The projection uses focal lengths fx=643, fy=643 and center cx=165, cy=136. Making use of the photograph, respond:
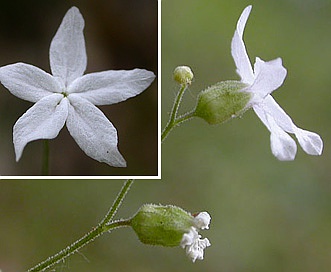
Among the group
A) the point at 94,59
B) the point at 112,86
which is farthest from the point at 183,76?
the point at 94,59

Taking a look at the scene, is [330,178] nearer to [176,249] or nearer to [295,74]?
[295,74]

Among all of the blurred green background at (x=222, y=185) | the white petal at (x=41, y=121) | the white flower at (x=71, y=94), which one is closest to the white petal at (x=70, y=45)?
the white flower at (x=71, y=94)

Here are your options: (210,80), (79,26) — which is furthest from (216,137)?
(79,26)

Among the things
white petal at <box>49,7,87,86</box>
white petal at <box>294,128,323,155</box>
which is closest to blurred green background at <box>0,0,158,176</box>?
white petal at <box>49,7,87,86</box>

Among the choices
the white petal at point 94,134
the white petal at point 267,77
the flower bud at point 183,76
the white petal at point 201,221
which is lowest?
the white petal at point 201,221

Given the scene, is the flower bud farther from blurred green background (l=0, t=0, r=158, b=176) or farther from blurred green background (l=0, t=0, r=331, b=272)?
blurred green background (l=0, t=0, r=331, b=272)

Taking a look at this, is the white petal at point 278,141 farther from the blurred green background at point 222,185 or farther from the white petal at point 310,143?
the blurred green background at point 222,185
